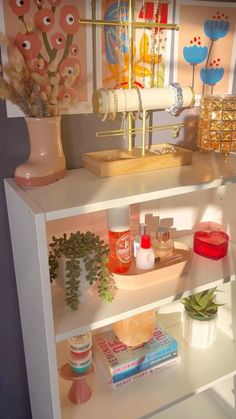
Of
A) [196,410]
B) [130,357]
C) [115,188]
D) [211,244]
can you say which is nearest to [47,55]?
[115,188]

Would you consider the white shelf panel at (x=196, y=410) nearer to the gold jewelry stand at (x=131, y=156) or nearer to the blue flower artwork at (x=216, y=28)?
the gold jewelry stand at (x=131, y=156)

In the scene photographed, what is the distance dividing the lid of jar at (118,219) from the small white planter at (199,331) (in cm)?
58

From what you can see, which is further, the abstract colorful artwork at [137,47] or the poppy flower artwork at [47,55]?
the abstract colorful artwork at [137,47]

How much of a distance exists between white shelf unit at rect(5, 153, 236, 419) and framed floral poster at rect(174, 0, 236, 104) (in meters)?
0.27

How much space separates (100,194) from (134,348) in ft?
2.23

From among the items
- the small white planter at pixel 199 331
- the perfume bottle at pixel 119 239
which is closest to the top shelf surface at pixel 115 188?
the perfume bottle at pixel 119 239

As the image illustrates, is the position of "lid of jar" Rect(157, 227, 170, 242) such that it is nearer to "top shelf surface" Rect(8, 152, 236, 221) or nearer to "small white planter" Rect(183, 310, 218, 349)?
"top shelf surface" Rect(8, 152, 236, 221)

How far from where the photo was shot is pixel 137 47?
123cm

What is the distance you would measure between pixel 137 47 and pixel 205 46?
0.27 m

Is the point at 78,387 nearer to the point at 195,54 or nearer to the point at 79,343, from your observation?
the point at 79,343

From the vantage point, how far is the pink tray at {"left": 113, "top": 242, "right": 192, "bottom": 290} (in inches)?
45.6

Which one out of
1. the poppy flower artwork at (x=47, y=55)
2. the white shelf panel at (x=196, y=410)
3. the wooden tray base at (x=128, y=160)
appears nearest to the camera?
the poppy flower artwork at (x=47, y=55)

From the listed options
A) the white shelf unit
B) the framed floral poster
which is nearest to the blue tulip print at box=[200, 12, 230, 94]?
the framed floral poster

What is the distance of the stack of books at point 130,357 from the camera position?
1316 millimetres
